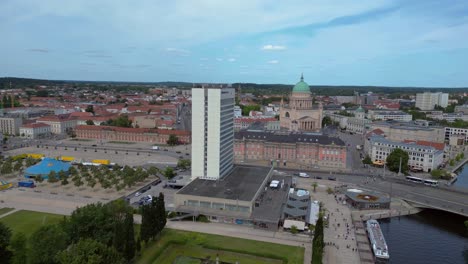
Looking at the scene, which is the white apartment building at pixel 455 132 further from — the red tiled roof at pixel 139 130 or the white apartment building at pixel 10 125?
the white apartment building at pixel 10 125

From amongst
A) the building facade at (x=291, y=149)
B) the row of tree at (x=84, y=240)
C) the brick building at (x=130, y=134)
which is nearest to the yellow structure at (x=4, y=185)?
the row of tree at (x=84, y=240)

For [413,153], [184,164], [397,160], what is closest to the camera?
[184,164]

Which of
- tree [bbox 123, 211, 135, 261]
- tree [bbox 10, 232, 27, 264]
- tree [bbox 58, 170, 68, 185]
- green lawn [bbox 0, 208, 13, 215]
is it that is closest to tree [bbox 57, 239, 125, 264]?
tree [bbox 123, 211, 135, 261]

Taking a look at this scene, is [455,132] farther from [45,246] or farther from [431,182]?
[45,246]

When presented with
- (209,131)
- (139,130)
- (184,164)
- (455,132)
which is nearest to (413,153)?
(455,132)

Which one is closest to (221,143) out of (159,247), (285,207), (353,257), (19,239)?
(285,207)

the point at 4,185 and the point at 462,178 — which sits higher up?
the point at 4,185

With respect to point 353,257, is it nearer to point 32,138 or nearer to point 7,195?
point 7,195
